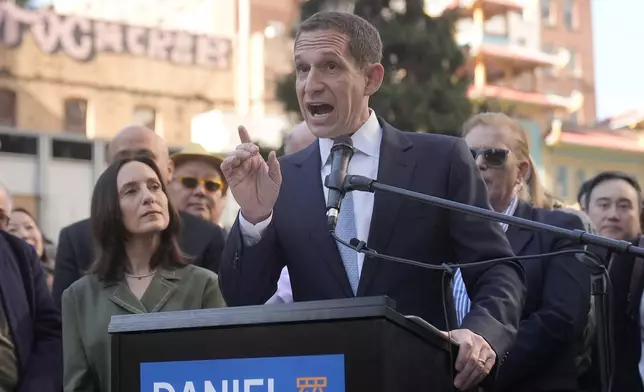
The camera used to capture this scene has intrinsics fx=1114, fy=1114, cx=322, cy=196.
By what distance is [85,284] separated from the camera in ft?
16.6

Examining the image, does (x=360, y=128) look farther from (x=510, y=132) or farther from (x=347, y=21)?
(x=510, y=132)

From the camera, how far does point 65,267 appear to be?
18.9 ft

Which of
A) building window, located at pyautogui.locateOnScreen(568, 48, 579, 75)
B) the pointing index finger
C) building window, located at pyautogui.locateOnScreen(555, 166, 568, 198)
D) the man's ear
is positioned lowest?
the pointing index finger

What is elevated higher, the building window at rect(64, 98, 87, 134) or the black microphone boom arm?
the building window at rect(64, 98, 87, 134)

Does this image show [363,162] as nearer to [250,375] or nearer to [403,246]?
[403,246]

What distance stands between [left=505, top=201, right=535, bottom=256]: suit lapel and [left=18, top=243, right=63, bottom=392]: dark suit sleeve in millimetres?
2084

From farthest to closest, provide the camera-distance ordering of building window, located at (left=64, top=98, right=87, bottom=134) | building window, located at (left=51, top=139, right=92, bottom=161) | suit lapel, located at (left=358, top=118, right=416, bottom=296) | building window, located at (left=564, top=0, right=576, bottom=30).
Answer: building window, located at (left=564, top=0, right=576, bottom=30), building window, located at (left=64, top=98, right=87, bottom=134), building window, located at (left=51, top=139, right=92, bottom=161), suit lapel, located at (left=358, top=118, right=416, bottom=296)

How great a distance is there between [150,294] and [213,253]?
1.10m

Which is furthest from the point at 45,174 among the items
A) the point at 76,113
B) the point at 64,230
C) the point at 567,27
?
the point at 567,27

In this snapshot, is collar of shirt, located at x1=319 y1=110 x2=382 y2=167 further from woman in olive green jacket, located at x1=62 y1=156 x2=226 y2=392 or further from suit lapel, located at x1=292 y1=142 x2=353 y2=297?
woman in olive green jacket, located at x1=62 y1=156 x2=226 y2=392

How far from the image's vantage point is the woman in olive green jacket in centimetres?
484

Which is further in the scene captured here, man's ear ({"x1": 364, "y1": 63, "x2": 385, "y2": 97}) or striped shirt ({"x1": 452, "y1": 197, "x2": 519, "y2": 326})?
striped shirt ({"x1": 452, "y1": 197, "x2": 519, "y2": 326})

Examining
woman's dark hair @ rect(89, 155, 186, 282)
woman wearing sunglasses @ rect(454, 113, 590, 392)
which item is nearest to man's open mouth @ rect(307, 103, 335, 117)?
woman wearing sunglasses @ rect(454, 113, 590, 392)

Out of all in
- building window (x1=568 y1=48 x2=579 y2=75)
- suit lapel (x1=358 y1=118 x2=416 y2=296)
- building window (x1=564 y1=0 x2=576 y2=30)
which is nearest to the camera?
suit lapel (x1=358 y1=118 x2=416 y2=296)
